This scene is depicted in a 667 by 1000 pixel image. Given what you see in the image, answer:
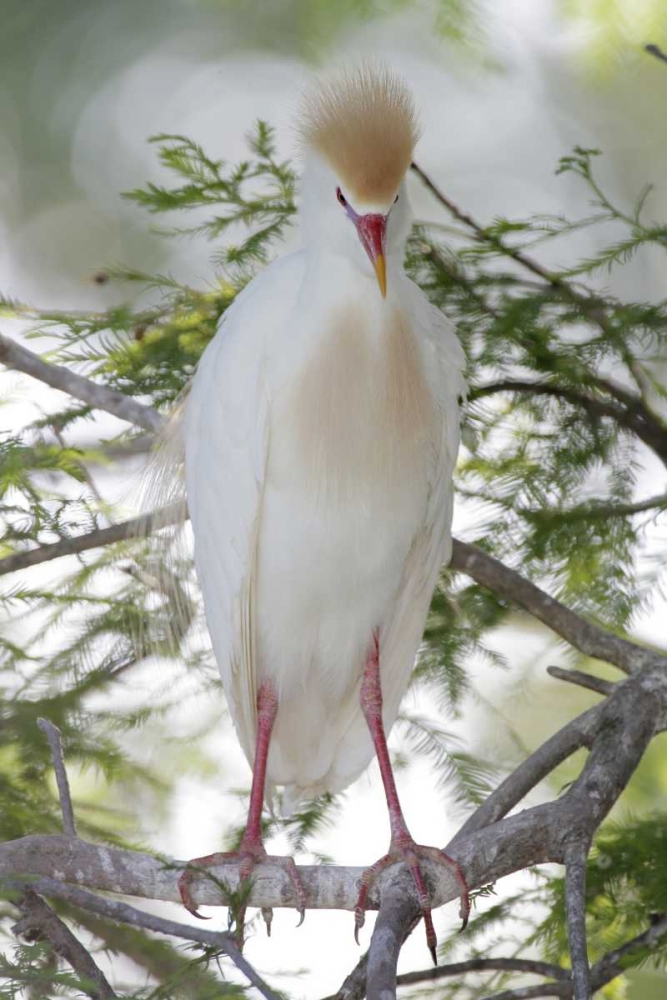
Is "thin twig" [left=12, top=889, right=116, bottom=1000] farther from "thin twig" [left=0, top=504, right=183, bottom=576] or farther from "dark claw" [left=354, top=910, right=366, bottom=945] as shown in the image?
"thin twig" [left=0, top=504, right=183, bottom=576]

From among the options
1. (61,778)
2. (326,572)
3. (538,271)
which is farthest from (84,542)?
(538,271)

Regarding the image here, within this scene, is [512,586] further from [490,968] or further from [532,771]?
[490,968]

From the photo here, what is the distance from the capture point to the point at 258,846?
209 centimetres

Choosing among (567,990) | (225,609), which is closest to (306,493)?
(225,609)

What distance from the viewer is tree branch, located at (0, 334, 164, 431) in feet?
7.43

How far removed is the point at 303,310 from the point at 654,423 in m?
0.71

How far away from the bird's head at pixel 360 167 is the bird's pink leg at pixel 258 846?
0.86m

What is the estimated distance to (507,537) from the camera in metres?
2.37

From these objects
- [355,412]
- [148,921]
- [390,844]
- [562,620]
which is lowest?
[148,921]

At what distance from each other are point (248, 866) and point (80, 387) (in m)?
0.91

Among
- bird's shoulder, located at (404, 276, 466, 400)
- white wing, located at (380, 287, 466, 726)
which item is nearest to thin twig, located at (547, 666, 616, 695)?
white wing, located at (380, 287, 466, 726)

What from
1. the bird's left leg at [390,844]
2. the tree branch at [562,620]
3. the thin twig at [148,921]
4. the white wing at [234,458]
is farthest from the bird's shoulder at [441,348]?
the thin twig at [148,921]

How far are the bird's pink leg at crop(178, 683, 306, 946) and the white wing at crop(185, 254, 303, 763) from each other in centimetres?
6

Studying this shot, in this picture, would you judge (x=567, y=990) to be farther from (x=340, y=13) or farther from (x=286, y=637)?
(x=340, y=13)
